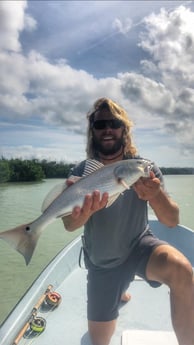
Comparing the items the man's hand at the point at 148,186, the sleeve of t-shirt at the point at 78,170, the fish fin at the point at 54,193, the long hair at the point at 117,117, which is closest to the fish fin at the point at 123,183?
the man's hand at the point at 148,186

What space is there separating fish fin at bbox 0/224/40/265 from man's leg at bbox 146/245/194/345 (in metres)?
0.99

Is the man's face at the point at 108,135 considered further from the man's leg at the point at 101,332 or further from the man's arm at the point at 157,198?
the man's leg at the point at 101,332

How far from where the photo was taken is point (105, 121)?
3.02 meters

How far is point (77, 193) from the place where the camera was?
91.9 inches

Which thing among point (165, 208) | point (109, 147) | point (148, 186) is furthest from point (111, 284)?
point (109, 147)

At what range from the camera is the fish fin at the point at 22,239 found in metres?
2.26

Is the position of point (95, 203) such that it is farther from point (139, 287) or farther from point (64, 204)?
point (139, 287)

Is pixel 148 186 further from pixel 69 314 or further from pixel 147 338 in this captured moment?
pixel 69 314

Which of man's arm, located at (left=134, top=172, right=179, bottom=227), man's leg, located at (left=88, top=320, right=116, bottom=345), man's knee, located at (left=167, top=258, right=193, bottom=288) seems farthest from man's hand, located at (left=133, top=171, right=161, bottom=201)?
man's leg, located at (left=88, top=320, right=116, bottom=345)

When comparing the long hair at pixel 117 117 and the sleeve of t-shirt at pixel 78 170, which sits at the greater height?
the long hair at pixel 117 117

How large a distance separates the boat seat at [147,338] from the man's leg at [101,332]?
5.2 inches

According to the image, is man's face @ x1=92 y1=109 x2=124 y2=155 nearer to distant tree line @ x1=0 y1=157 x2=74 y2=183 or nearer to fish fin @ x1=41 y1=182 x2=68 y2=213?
fish fin @ x1=41 y1=182 x2=68 y2=213

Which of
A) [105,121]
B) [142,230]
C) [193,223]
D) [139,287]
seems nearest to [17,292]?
[139,287]

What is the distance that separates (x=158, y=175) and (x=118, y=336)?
4.95 feet
